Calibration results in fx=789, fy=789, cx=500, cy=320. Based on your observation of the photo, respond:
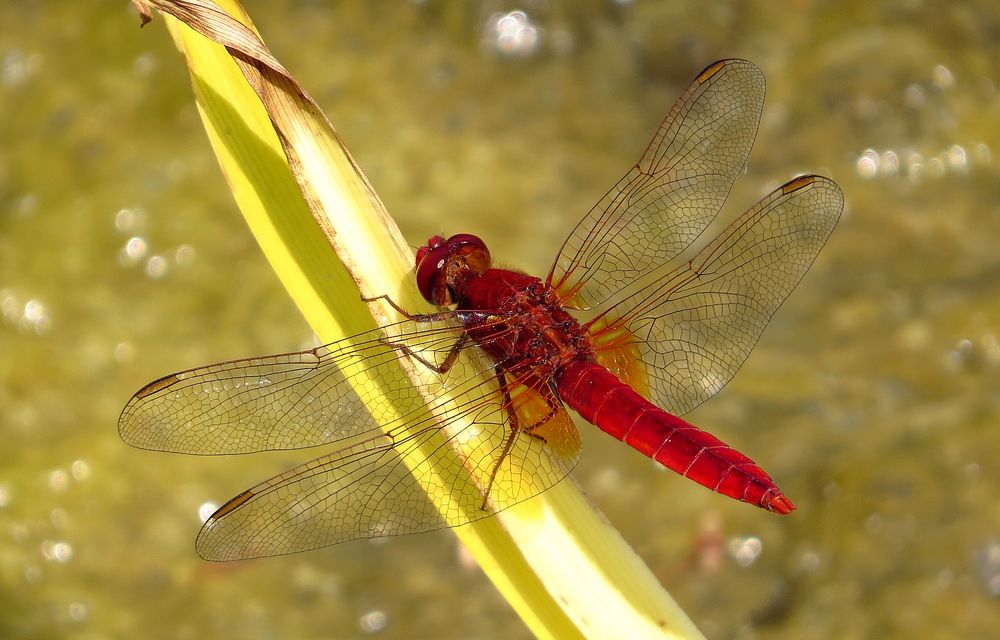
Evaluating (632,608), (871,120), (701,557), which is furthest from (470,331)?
(871,120)

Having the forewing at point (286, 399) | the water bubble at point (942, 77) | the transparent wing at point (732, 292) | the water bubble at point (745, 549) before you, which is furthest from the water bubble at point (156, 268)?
the water bubble at point (942, 77)

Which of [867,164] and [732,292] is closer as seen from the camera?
[732,292]

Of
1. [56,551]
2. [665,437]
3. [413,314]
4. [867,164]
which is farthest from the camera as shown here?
[867,164]

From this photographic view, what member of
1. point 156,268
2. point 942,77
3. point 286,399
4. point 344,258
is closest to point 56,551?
point 156,268

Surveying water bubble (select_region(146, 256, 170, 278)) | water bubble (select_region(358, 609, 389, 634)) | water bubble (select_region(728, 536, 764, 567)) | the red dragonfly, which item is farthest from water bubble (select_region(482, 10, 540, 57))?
water bubble (select_region(358, 609, 389, 634))

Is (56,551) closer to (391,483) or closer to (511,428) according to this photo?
(391,483)

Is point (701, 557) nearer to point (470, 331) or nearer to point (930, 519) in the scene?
point (930, 519)
